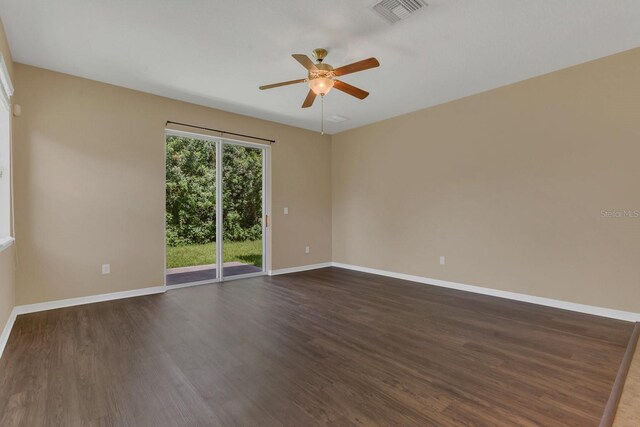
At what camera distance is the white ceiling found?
2.51 meters

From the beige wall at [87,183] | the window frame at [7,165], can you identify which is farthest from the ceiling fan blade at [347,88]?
the window frame at [7,165]

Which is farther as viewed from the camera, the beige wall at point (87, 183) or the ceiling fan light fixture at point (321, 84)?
the beige wall at point (87, 183)

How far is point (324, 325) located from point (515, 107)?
3.63 m

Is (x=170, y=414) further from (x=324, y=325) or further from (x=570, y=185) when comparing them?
(x=570, y=185)

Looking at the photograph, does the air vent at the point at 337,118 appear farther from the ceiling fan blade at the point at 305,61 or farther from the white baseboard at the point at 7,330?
the white baseboard at the point at 7,330

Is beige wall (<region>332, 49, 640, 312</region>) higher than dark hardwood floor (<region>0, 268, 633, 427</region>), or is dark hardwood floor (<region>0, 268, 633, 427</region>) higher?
beige wall (<region>332, 49, 640, 312</region>)

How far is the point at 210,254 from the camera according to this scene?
501 centimetres

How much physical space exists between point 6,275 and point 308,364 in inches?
118

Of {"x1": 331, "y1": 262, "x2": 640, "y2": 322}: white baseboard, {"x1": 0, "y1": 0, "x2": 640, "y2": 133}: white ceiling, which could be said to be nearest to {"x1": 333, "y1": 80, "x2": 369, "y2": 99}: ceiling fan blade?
{"x1": 0, "y1": 0, "x2": 640, "y2": 133}: white ceiling

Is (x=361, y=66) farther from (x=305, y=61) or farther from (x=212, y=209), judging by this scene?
(x=212, y=209)

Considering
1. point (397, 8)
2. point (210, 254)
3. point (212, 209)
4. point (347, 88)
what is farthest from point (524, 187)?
point (210, 254)

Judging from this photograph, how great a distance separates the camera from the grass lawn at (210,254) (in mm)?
4750

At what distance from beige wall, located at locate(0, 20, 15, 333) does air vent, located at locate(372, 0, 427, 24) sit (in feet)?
10.8

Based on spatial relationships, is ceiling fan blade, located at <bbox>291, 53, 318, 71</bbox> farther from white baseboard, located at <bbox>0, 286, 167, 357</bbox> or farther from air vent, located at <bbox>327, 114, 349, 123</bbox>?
white baseboard, located at <bbox>0, 286, 167, 357</bbox>
